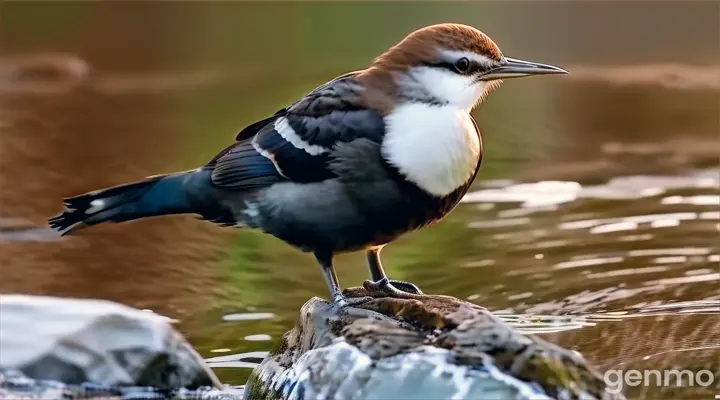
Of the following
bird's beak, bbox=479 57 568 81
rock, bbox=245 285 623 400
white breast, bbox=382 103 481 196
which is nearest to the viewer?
rock, bbox=245 285 623 400

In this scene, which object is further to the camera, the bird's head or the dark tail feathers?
the dark tail feathers

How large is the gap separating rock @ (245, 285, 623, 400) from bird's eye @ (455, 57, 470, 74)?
3.37 feet

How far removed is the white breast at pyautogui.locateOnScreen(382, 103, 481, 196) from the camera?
5.16 meters

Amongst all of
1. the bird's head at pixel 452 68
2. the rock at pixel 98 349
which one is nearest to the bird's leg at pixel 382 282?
the bird's head at pixel 452 68

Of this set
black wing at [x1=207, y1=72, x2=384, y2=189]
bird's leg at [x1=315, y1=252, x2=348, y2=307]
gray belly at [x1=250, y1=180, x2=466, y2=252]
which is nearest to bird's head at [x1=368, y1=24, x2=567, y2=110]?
black wing at [x1=207, y1=72, x2=384, y2=189]

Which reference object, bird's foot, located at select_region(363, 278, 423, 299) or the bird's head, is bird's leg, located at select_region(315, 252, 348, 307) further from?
the bird's head

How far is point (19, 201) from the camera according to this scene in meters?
12.3

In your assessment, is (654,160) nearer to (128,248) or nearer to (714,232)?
(714,232)

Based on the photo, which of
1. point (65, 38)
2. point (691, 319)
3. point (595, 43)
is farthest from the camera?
point (65, 38)

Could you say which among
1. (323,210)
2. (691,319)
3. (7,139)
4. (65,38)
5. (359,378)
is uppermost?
(65,38)

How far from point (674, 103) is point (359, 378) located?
1693 cm

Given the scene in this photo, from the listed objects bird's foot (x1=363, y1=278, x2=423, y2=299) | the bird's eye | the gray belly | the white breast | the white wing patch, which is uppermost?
the bird's eye

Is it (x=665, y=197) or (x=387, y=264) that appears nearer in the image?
(x=387, y=264)

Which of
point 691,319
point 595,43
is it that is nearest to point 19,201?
point 691,319
